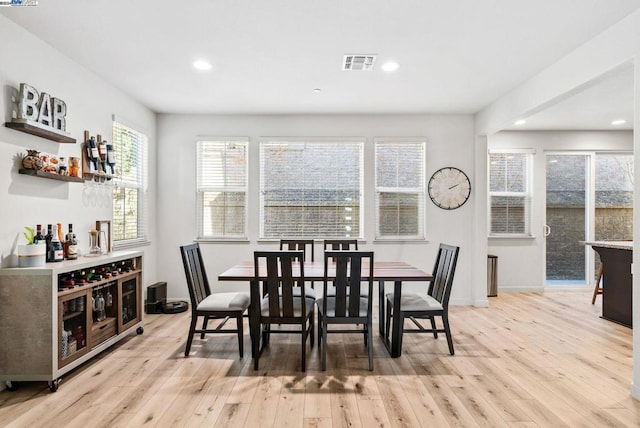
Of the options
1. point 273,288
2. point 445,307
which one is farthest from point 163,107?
point 445,307

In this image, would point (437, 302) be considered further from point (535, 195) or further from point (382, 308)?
point (535, 195)

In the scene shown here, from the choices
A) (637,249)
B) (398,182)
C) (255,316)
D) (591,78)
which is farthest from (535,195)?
(255,316)

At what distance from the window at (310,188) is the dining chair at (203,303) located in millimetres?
1848

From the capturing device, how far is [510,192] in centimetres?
631

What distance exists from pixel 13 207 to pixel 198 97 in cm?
238

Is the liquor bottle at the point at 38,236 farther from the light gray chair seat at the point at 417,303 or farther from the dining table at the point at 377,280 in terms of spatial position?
the light gray chair seat at the point at 417,303

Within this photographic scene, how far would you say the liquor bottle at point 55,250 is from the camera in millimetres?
3078

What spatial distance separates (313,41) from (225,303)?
93.7 inches

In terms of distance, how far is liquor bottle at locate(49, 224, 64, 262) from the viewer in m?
3.08

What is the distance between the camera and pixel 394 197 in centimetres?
552

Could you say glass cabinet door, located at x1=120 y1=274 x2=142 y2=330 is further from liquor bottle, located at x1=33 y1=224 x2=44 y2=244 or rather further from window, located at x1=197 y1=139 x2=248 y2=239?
window, located at x1=197 y1=139 x2=248 y2=239

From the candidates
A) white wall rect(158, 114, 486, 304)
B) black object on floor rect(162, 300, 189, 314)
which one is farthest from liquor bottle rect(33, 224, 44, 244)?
white wall rect(158, 114, 486, 304)

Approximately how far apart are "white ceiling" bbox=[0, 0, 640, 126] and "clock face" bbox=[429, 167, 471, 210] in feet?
3.87

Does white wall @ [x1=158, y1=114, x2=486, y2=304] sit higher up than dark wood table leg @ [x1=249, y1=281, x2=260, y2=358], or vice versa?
white wall @ [x1=158, y1=114, x2=486, y2=304]
